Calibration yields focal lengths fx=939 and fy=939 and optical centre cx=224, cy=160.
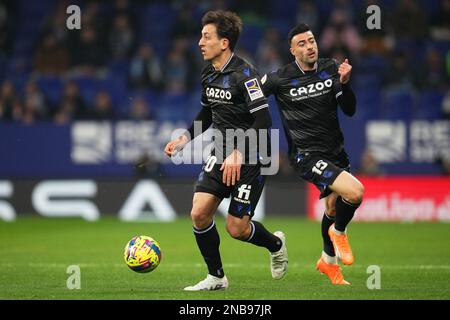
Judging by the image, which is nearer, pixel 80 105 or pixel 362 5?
pixel 80 105

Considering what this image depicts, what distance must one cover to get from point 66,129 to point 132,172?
5.10 ft

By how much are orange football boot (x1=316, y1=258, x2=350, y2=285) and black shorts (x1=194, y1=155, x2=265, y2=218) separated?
46.3 inches

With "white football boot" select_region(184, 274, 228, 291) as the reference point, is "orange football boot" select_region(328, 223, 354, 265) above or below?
above

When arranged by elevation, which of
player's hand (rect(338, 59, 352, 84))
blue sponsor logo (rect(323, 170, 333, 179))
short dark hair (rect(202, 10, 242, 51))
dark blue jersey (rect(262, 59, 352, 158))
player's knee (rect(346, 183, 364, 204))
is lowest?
player's knee (rect(346, 183, 364, 204))

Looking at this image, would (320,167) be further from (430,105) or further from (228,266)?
(430,105)

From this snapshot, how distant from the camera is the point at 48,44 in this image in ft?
65.4

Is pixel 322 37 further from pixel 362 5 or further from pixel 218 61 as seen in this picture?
pixel 218 61

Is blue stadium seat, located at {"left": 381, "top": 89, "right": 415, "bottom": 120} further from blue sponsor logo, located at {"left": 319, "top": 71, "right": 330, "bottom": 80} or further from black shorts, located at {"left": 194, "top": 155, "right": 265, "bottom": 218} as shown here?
black shorts, located at {"left": 194, "top": 155, "right": 265, "bottom": 218}

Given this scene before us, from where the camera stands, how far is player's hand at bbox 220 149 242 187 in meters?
8.23

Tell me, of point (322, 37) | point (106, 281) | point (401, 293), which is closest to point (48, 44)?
point (322, 37)

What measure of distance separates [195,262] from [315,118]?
3.06m

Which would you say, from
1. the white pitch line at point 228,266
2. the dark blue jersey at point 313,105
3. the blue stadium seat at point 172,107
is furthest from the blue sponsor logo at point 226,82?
the blue stadium seat at point 172,107

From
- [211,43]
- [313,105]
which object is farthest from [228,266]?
[211,43]

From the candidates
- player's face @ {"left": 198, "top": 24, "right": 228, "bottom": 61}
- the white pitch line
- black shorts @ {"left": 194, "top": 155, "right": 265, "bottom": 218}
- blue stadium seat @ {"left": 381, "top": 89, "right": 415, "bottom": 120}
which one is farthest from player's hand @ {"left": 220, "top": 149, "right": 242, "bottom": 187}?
blue stadium seat @ {"left": 381, "top": 89, "right": 415, "bottom": 120}
